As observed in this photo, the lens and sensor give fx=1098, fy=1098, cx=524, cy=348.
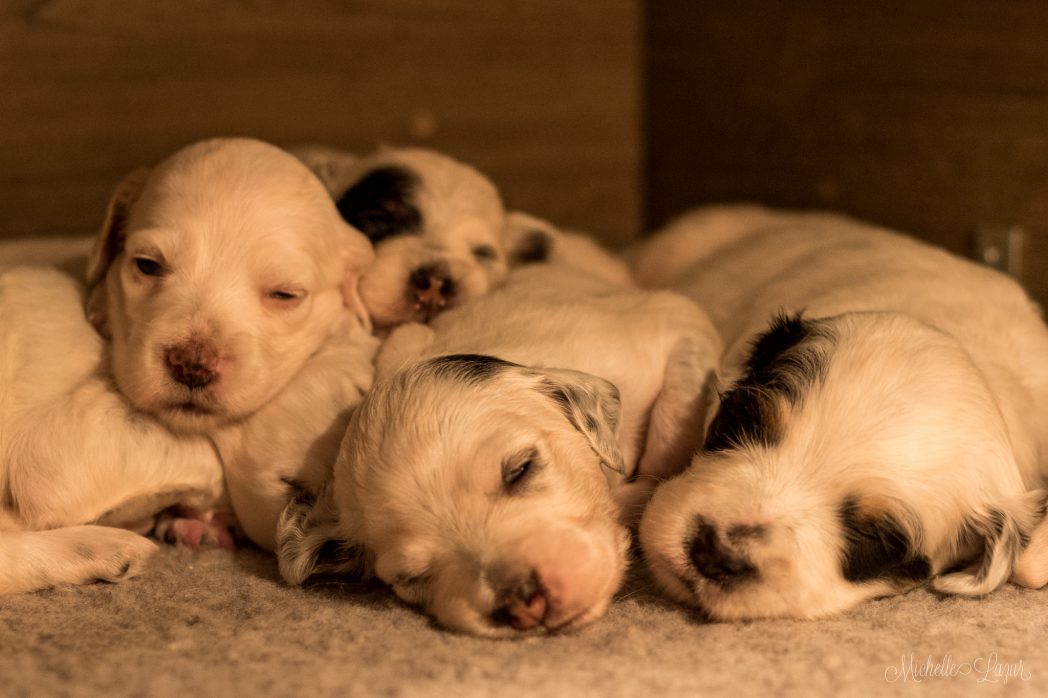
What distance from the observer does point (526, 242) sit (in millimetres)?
3445

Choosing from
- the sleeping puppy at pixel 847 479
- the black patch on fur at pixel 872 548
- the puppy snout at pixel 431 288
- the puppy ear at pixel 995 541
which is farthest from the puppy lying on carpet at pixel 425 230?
the puppy ear at pixel 995 541

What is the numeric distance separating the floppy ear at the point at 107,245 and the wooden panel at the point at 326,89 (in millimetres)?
1030

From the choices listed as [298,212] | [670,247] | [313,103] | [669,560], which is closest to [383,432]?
[669,560]

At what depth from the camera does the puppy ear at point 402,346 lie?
8.37 ft

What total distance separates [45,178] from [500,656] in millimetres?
2637

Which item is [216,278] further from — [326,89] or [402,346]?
[326,89]

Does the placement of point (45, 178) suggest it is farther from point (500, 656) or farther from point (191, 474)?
point (500, 656)

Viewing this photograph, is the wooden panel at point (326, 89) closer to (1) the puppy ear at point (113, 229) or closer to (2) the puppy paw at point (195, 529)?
(1) the puppy ear at point (113, 229)

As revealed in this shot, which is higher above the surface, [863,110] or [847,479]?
[863,110]

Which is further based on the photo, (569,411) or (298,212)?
(298,212)

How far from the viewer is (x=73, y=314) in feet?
9.01

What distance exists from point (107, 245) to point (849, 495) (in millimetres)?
1912

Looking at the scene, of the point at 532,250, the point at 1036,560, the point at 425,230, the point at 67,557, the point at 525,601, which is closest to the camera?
the point at 525,601

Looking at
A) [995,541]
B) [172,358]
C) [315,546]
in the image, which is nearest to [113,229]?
[172,358]
